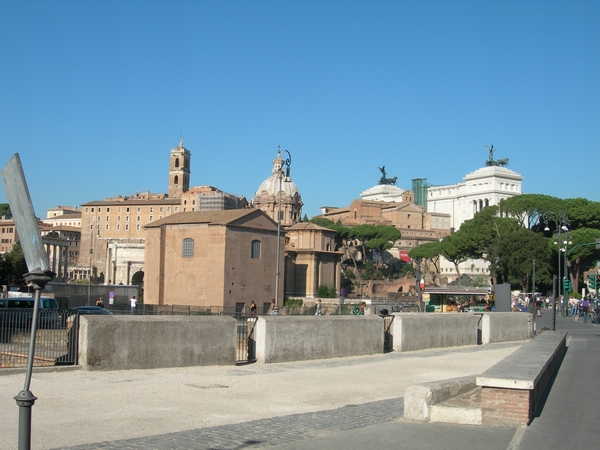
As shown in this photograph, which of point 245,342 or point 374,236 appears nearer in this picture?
point 245,342

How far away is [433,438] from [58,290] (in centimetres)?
5665

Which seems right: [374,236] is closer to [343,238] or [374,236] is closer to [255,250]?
[343,238]

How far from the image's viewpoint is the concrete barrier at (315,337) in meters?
14.4

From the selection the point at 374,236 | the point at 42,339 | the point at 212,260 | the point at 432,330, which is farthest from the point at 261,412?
the point at 374,236

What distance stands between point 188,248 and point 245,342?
48878mm

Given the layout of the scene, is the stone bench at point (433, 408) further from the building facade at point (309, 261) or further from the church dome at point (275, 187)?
the church dome at point (275, 187)

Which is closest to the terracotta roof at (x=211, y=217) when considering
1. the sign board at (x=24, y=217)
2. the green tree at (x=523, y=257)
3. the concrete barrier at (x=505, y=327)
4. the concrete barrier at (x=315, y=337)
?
the green tree at (x=523, y=257)

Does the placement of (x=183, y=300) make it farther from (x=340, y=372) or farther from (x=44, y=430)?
(x=44, y=430)

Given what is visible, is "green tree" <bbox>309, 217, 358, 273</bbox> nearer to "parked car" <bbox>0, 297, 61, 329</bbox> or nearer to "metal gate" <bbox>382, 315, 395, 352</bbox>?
"metal gate" <bbox>382, 315, 395, 352</bbox>

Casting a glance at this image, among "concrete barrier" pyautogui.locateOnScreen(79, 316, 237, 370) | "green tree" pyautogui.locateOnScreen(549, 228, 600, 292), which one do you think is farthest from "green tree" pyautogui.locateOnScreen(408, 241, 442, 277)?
"concrete barrier" pyautogui.locateOnScreen(79, 316, 237, 370)

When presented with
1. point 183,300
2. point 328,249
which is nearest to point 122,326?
point 183,300

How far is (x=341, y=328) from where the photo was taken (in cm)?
1611

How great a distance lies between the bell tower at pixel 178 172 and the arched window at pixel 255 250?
94.0 metres

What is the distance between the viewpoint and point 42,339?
13133 mm
